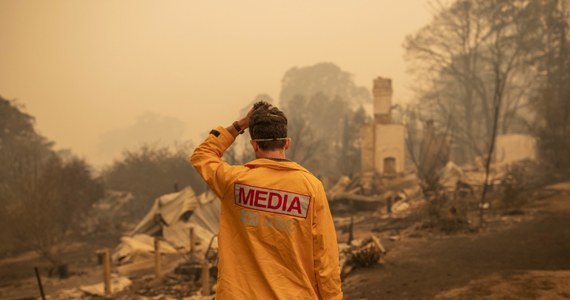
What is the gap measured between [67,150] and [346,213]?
980 inches

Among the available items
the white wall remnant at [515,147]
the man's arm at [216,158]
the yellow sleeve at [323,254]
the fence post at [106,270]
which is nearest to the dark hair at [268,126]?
the man's arm at [216,158]

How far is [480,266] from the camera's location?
8156mm

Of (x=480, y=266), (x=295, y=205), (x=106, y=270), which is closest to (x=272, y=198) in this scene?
(x=295, y=205)

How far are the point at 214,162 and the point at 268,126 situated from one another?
0.37m

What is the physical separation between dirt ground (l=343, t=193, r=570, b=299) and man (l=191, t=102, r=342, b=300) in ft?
15.0

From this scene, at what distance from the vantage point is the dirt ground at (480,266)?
21.2ft

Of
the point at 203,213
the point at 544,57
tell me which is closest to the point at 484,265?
the point at 203,213

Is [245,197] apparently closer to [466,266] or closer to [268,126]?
[268,126]

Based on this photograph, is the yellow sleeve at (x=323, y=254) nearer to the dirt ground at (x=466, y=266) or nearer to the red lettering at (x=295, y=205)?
the red lettering at (x=295, y=205)

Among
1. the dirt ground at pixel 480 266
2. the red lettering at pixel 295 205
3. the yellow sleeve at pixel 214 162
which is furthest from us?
the dirt ground at pixel 480 266

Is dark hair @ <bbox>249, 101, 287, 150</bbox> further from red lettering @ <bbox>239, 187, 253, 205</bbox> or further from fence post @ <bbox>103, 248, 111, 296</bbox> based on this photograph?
fence post @ <bbox>103, 248, 111, 296</bbox>

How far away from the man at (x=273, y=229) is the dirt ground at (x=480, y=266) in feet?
15.0

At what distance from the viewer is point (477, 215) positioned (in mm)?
14320

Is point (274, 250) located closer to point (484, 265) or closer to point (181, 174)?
point (484, 265)
